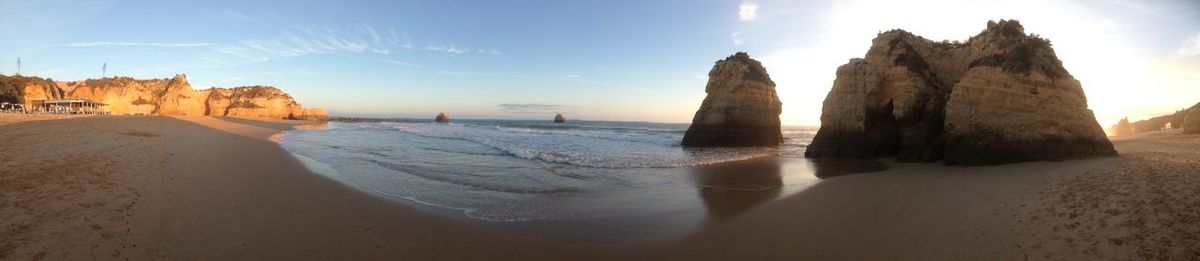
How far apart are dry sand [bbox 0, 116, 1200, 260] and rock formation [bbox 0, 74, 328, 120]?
63.9 m

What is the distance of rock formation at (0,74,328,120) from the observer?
53375mm

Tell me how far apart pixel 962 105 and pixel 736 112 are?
1546 centimetres

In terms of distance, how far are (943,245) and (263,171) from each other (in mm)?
12982

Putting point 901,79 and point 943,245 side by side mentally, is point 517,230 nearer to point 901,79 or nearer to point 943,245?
point 943,245

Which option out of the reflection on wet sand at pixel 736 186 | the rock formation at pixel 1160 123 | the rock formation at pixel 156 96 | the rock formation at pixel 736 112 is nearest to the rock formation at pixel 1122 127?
the rock formation at pixel 1160 123

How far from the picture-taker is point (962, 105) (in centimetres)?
1355

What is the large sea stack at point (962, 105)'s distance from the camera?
11992 mm

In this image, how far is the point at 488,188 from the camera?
10.9 metres

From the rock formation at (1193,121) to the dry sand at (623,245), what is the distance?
84.9ft

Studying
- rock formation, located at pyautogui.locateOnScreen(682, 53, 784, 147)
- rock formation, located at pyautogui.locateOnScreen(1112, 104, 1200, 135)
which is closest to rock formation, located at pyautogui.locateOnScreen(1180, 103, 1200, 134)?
rock formation, located at pyautogui.locateOnScreen(1112, 104, 1200, 135)

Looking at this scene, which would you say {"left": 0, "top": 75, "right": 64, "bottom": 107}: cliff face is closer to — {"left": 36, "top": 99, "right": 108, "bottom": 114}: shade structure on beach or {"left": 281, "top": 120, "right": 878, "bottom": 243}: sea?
{"left": 36, "top": 99, "right": 108, "bottom": 114}: shade structure on beach

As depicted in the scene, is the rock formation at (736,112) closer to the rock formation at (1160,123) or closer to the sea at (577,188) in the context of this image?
the sea at (577,188)

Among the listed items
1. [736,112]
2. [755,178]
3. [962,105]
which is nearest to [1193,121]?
[736,112]

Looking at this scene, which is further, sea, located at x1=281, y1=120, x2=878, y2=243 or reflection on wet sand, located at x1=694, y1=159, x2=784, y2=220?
reflection on wet sand, located at x1=694, y1=159, x2=784, y2=220
